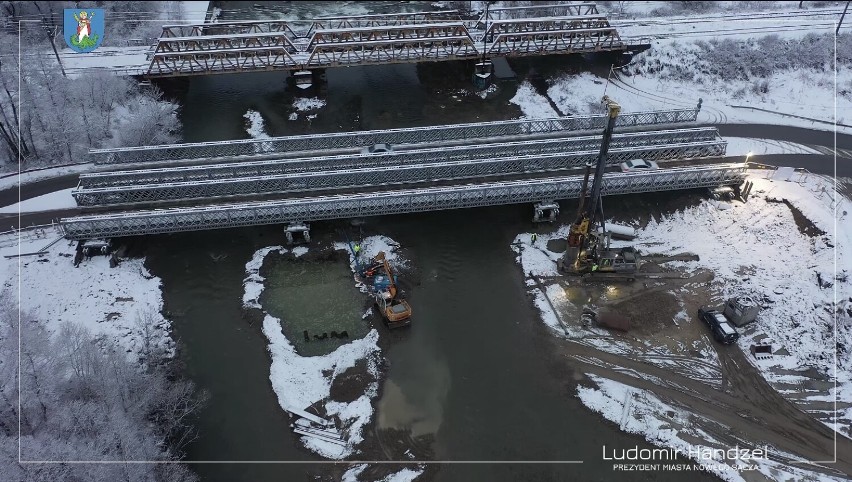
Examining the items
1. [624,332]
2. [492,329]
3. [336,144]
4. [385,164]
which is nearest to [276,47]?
[336,144]

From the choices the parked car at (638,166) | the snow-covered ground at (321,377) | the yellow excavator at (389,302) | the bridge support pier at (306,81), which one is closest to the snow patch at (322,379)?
the snow-covered ground at (321,377)

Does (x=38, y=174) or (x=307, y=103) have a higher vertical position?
(x=307, y=103)

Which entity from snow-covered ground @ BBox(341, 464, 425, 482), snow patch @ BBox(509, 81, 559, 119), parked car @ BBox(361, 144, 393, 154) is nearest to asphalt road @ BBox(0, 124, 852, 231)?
snow patch @ BBox(509, 81, 559, 119)

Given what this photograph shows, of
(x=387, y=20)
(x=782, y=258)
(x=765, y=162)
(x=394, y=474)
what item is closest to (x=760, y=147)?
(x=765, y=162)

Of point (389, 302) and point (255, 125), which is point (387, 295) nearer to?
point (389, 302)

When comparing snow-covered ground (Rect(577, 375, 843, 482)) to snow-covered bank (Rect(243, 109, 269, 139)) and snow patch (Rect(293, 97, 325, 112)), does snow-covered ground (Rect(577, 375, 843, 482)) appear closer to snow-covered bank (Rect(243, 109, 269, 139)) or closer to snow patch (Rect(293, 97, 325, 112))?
snow-covered bank (Rect(243, 109, 269, 139))

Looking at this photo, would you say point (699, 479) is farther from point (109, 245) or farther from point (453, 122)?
point (109, 245)
